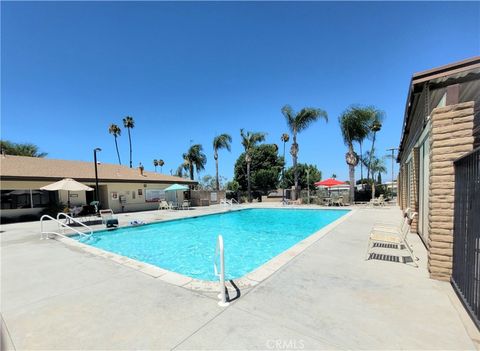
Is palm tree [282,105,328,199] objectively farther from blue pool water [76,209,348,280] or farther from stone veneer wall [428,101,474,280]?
stone veneer wall [428,101,474,280]

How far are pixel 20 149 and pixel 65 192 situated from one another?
26.0 metres

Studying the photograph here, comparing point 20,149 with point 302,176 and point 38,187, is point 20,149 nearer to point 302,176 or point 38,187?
point 38,187

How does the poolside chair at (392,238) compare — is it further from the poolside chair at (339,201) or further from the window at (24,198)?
the window at (24,198)

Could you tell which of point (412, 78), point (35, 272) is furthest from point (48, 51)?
point (412, 78)

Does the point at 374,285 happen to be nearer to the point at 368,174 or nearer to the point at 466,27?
the point at 466,27

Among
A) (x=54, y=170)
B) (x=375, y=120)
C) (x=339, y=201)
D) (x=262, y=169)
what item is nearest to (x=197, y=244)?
(x=54, y=170)

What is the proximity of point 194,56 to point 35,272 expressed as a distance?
511 inches

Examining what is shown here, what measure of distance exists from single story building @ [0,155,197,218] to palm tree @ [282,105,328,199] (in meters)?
13.6

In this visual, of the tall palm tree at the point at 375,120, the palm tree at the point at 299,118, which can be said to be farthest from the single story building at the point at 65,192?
the tall palm tree at the point at 375,120

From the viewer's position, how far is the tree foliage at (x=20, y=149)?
32441mm

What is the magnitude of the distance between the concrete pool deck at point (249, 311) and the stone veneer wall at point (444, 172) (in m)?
0.42

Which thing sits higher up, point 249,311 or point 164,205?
point 249,311

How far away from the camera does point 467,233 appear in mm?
3125

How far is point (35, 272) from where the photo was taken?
482cm
